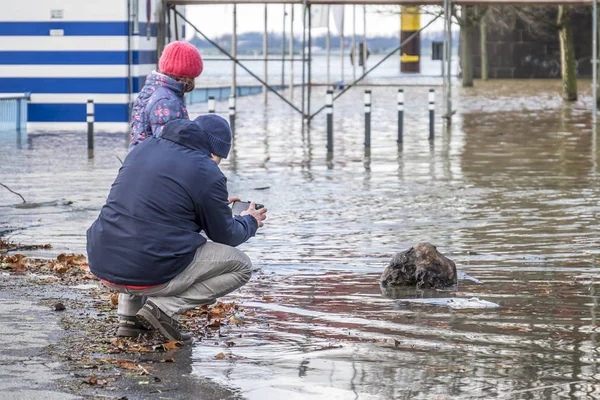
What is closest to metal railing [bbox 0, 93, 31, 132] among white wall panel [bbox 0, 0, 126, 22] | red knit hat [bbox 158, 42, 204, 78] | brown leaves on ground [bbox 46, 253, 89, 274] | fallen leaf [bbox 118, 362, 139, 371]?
white wall panel [bbox 0, 0, 126, 22]

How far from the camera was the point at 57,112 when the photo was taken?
2675cm

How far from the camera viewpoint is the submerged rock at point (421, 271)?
29.5ft

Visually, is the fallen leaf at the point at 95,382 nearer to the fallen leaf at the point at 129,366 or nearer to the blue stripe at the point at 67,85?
the fallen leaf at the point at 129,366

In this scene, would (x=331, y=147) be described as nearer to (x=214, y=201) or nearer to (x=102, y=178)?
(x=102, y=178)

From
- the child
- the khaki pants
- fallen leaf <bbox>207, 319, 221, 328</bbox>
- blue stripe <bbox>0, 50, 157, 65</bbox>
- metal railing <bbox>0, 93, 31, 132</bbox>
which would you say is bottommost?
fallen leaf <bbox>207, 319, 221, 328</bbox>

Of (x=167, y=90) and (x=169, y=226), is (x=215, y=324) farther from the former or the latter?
(x=167, y=90)

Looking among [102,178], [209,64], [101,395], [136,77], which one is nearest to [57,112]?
[136,77]

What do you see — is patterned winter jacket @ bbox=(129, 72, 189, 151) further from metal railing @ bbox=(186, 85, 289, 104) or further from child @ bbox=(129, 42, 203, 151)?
metal railing @ bbox=(186, 85, 289, 104)

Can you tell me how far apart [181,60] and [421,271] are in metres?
2.35

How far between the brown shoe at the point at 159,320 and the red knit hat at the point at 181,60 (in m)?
1.58

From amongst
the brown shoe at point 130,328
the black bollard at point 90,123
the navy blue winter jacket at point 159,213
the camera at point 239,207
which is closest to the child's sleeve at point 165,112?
the camera at point 239,207

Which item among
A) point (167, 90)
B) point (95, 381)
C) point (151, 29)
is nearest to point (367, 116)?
point (151, 29)

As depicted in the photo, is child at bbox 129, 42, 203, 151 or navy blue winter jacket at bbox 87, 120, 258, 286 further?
child at bbox 129, 42, 203, 151

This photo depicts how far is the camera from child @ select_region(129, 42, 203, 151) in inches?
306
